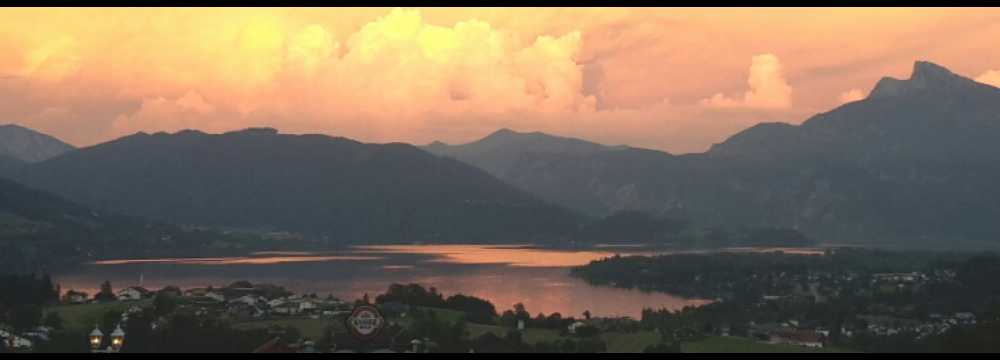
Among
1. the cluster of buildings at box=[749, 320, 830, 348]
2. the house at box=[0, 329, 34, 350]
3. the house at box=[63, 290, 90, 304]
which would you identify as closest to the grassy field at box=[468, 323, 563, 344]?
the cluster of buildings at box=[749, 320, 830, 348]

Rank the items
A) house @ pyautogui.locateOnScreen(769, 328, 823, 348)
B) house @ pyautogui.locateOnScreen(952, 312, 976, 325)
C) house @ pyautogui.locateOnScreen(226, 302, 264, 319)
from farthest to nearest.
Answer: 1. house @ pyautogui.locateOnScreen(952, 312, 976, 325)
2. house @ pyautogui.locateOnScreen(769, 328, 823, 348)
3. house @ pyautogui.locateOnScreen(226, 302, 264, 319)

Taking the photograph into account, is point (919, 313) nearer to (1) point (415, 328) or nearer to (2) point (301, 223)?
(1) point (415, 328)

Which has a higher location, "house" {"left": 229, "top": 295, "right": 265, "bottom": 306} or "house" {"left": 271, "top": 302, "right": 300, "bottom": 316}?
"house" {"left": 229, "top": 295, "right": 265, "bottom": 306}

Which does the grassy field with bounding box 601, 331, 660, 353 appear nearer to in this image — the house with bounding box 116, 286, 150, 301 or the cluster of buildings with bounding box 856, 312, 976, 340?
the cluster of buildings with bounding box 856, 312, 976, 340

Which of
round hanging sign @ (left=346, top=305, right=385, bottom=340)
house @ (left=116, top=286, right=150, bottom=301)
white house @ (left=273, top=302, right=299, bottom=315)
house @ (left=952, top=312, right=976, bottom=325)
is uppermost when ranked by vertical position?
round hanging sign @ (left=346, top=305, right=385, bottom=340)

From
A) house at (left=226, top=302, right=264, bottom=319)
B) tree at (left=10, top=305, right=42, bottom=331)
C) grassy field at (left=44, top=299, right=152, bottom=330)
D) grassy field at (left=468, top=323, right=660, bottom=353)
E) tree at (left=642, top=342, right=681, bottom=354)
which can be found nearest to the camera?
tree at (left=642, top=342, right=681, bottom=354)

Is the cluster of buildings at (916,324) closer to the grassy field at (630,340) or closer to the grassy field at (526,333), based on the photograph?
the grassy field at (630,340)

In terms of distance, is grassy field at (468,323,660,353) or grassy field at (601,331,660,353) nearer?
grassy field at (601,331,660,353)

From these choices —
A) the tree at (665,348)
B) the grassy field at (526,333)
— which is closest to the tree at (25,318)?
the grassy field at (526,333)
